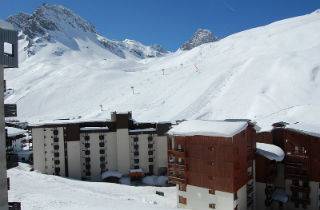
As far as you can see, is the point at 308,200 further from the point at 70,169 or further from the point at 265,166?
the point at 70,169

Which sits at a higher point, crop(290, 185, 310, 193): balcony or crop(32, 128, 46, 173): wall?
crop(32, 128, 46, 173): wall

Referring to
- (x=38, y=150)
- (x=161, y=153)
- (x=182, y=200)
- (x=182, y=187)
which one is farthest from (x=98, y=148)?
(x=182, y=200)

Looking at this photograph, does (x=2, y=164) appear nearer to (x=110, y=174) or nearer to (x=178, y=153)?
(x=178, y=153)

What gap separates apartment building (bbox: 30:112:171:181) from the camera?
77.6 m

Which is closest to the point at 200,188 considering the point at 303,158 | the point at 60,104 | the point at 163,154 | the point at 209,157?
the point at 209,157

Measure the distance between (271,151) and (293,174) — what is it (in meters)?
3.80

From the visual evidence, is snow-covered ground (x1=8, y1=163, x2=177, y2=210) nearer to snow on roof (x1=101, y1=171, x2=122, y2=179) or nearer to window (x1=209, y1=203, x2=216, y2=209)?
window (x1=209, y1=203, x2=216, y2=209)

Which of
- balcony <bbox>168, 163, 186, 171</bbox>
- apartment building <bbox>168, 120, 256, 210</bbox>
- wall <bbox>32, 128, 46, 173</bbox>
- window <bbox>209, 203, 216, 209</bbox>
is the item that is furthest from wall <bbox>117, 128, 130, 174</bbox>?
window <bbox>209, 203, 216, 209</bbox>

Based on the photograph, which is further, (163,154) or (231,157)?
(163,154)

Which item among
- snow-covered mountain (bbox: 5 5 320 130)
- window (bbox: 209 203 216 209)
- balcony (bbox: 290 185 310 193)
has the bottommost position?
window (bbox: 209 203 216 209)

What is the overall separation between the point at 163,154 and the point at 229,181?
108 feet

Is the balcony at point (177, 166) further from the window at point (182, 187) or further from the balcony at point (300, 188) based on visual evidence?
the balcony at point (300, 188)

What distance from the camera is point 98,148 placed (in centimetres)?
7906

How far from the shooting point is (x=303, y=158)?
5288cm
